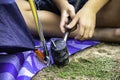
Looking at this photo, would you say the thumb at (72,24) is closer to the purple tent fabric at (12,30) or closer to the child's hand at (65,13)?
the child's hand at (65,13)

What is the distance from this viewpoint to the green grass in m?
1.22

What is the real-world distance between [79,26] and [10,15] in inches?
10.9

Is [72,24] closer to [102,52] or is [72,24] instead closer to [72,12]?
[72,12]

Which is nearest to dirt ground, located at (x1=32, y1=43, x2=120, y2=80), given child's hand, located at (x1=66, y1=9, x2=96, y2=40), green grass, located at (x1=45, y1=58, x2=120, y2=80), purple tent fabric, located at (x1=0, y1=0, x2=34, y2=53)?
green grass, located at (x1=45, y1=58, x2=120, y2=80)

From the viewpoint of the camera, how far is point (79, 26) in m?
1.24

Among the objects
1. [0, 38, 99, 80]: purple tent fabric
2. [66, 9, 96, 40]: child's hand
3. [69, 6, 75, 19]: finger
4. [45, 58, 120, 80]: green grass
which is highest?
[69, 6, 75, 19]: finger

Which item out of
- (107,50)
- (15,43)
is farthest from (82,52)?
(15,43)

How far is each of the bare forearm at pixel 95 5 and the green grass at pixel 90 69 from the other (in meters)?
0.22

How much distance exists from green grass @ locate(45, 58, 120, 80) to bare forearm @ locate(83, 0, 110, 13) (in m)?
0.22

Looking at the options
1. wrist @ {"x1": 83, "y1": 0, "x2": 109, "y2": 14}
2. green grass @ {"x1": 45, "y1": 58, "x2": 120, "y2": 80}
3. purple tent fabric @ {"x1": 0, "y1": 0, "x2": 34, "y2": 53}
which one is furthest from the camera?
wrist @ {"x1": 83, "y1": 0, "x2": 109, "y2": 14}

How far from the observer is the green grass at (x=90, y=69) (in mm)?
1218

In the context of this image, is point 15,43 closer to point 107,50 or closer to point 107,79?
point 107,79

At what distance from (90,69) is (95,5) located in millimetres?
283

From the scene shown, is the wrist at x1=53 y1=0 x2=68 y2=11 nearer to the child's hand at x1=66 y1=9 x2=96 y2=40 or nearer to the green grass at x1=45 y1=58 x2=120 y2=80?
the child's hand at x1=66 y1=9 x2=96 y2=40
